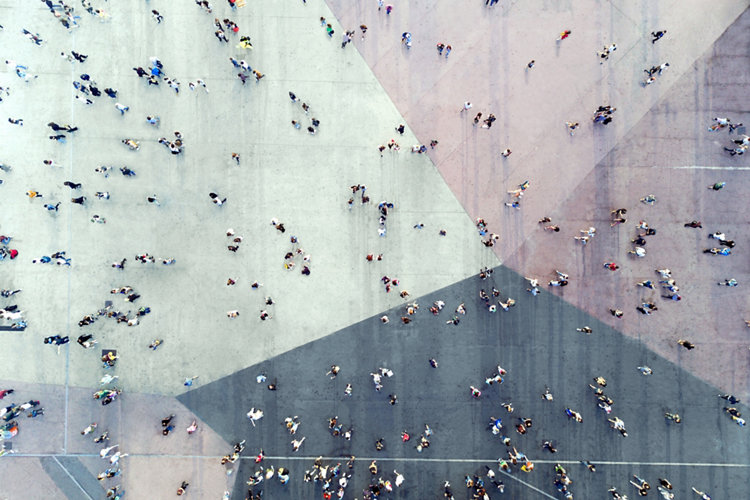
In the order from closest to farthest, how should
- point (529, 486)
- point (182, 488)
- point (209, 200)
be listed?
point (182, 488)
point (529, 486)
point (209, 200)

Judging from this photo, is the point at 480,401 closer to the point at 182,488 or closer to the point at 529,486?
the point at 529,486

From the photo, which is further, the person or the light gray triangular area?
the light gray triangular area

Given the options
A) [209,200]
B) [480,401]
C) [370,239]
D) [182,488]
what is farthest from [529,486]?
[209,200]

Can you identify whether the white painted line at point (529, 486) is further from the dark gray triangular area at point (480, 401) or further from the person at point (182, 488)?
the person at point (182, 488)

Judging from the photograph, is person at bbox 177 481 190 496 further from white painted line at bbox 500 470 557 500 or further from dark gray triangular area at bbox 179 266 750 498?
white painted line at bbox 500 470 557 500

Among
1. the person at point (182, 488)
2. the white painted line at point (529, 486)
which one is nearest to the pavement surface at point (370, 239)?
the white painted line at point (529, 486)

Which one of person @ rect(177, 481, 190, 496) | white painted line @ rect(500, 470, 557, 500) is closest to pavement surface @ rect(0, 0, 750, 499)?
white painted line @ rect(500, 470, 557, 500)

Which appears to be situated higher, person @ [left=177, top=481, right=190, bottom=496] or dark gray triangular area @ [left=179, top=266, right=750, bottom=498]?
dark gray triangular area @ [left=179, top=266, right=750, bottom=498]
